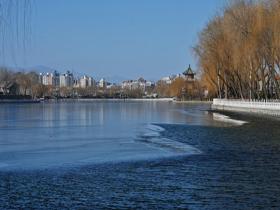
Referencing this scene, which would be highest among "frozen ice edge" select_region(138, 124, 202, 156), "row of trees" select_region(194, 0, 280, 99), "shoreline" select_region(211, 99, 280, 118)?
"row of trees" select_region(194, 0, 280, 99)

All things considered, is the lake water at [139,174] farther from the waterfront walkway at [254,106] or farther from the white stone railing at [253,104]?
the white stone railing at [253,104]

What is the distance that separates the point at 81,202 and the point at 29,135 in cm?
2219

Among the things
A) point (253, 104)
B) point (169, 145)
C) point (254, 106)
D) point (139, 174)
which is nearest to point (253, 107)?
point (254, 106)

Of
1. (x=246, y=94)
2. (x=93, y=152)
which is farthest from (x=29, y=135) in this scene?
(x=246, y=94)

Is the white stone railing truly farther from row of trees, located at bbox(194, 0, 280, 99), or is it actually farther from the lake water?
the lake water

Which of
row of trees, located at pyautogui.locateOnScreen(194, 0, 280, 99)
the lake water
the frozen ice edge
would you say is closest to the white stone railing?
row of trees, located at pyautogui.locateOnScreen(194, 0, 280, 99)

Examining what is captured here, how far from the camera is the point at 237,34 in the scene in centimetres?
7294

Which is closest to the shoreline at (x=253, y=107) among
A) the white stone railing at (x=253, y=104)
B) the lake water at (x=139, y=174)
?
the white stone railing at (x=253, y=104)

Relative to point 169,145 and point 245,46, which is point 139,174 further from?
point 245,46

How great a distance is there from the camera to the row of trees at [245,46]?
64875 mm

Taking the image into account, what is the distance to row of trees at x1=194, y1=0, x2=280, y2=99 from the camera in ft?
213

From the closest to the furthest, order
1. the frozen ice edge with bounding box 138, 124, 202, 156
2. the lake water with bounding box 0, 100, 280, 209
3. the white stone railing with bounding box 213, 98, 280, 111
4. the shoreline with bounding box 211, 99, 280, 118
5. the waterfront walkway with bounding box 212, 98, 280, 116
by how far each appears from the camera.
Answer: the lake water with bounding box 0, 100, 280, 209 → the frozen ice edge with bounding box 138, 124, 202, 156 → the shoreline with bounding box 211, 99, 280, 118 → the waterfront walkway with bounding box 212, 98, 280, 116 → the white stone railing with bounding box 213, 98, 280, 111

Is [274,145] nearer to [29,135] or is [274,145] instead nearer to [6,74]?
[29,135]

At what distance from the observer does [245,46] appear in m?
68.9
